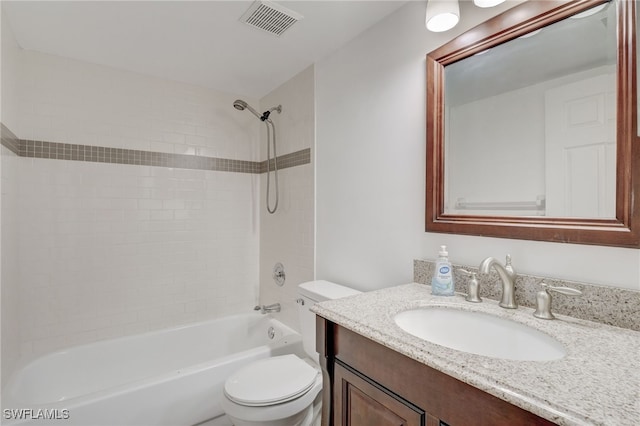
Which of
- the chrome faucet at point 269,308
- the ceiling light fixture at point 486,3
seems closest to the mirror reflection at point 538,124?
the ceiling light fixture at point 486,3

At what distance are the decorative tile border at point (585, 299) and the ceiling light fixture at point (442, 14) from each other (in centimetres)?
99

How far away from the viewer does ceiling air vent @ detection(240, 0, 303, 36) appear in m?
1.53

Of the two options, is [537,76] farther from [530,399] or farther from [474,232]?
[530,399]

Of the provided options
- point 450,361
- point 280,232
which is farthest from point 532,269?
point 280,232

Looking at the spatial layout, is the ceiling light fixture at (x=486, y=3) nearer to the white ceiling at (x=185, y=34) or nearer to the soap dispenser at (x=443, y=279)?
the white ceiling at (x=185, y=34)

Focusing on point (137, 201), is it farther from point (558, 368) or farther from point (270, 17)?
point (558, 368)

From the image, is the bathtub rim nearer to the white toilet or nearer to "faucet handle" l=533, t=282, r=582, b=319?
the white toilet

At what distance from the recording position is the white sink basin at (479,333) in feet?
2.83

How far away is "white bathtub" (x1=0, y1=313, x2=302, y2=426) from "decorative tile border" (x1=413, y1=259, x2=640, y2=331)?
1.30 meters

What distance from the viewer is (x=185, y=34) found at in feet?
5.87

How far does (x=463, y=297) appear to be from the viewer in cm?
116

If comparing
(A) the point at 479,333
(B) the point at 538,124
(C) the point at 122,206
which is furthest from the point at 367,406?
(C) the point at 122,206

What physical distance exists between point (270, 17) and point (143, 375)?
7.88 feet

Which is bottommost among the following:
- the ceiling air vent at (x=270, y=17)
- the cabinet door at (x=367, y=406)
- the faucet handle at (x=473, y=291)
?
the cabinet door at (x=367, y=406)
